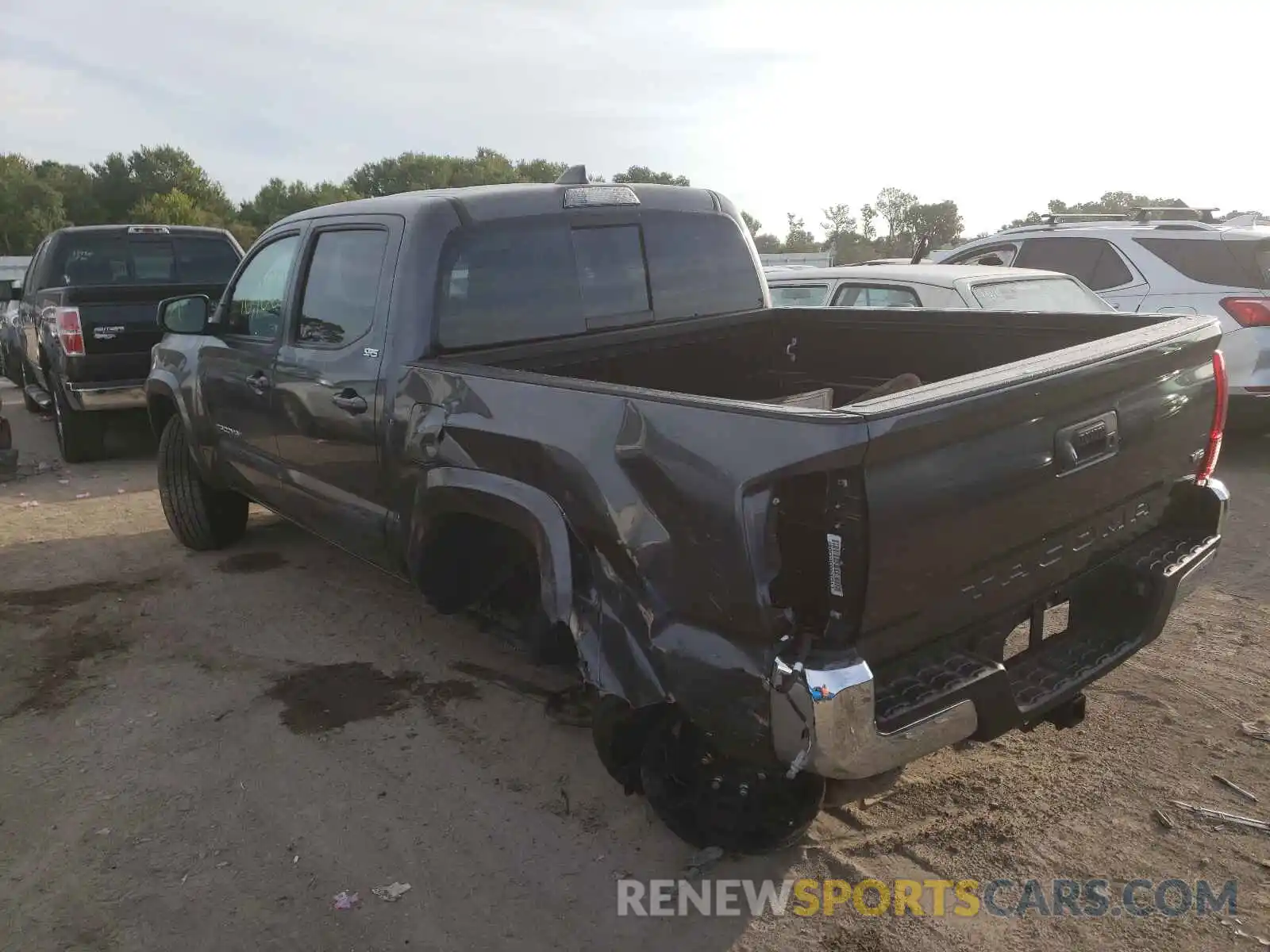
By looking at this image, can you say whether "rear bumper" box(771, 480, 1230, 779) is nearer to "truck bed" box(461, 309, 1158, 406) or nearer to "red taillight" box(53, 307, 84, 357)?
"truck bed" box(461, 309, 1158, 406)

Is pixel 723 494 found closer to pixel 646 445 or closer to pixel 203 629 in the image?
pixel 646 445

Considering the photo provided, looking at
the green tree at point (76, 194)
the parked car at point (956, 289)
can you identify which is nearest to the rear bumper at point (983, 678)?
the parked car at point (956, 289)

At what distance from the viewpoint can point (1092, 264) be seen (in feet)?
26.0

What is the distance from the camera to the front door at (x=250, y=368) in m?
4.48

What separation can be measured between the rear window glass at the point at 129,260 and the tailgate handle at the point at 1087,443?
8.32 metres

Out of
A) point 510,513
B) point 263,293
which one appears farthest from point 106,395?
point 510,513

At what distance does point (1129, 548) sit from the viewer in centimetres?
312

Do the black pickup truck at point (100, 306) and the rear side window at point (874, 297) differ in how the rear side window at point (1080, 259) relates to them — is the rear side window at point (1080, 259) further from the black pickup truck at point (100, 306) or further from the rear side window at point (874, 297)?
the black pickup truck at point (100, 306)

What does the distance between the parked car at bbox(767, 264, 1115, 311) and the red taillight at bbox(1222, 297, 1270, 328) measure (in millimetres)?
A: 899

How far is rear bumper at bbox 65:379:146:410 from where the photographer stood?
793 cm

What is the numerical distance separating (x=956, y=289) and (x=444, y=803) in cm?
457

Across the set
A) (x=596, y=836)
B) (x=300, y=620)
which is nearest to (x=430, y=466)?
(x=596, y=836)

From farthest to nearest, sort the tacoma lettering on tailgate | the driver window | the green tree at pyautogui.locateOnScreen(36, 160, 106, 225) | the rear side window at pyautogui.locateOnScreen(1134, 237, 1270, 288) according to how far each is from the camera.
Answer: the green tree at pyautogui.locateOnScreen(36, 160, 106, 225), the rear side window at pyautogui.locateOnScreen(1134, 237, 1270, 288), the driver window, the tacoma lettering on tailgate

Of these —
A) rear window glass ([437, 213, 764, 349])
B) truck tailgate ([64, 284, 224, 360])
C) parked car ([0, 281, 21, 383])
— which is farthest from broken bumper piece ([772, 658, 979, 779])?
parked car ([0, 281, 21, 383])
